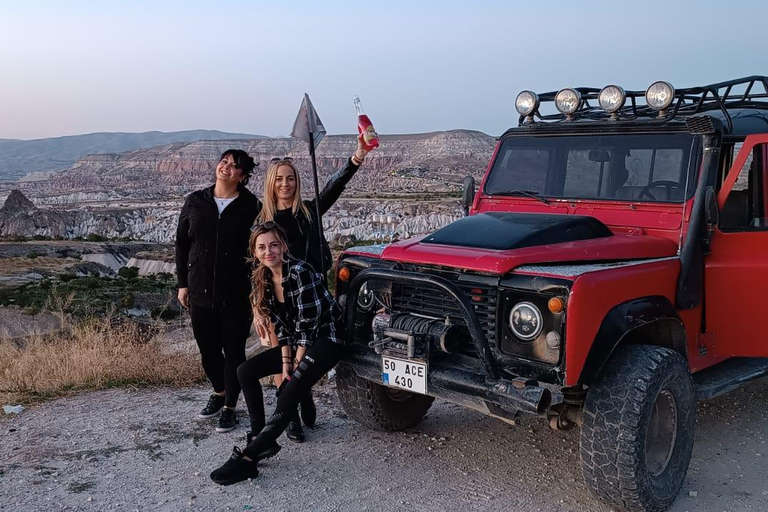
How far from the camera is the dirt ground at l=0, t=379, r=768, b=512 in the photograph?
4492 millimetres

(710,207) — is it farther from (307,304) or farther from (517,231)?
(307,304)

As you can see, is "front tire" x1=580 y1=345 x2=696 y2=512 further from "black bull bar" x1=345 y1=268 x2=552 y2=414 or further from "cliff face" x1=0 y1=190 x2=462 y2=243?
"cliff face" x1=0 y1=190 x2=462 y2=243

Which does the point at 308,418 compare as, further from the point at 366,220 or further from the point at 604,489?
the point at 366,220


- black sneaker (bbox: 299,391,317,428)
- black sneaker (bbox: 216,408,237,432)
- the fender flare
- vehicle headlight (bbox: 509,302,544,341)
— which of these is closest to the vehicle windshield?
the fender flare

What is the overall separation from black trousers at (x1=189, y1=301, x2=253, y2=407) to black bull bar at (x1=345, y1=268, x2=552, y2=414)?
4.71 feet

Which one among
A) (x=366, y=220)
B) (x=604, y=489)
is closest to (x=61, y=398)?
(x=604, y=489)

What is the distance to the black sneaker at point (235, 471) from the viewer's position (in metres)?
4.61

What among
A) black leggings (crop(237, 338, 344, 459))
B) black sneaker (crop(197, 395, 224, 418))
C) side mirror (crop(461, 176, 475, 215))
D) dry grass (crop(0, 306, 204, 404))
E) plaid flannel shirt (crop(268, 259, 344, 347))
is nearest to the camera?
black leggings (crop(237, 338, 344, 459))

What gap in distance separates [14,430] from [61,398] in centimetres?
82

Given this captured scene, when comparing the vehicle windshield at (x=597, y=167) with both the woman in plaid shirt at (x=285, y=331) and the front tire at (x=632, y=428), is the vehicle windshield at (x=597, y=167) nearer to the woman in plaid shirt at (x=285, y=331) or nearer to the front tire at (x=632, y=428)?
the front tire at (x=632, y=428)

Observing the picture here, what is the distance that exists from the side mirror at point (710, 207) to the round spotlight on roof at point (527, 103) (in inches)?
70.1

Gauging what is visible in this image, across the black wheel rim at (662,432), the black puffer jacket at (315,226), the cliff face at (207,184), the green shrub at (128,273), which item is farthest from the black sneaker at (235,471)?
the green shrub at (128,273)

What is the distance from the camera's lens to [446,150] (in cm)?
13200

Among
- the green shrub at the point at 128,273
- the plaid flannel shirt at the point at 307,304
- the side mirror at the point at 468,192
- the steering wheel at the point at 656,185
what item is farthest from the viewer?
the green shrub at the point at 128,273
